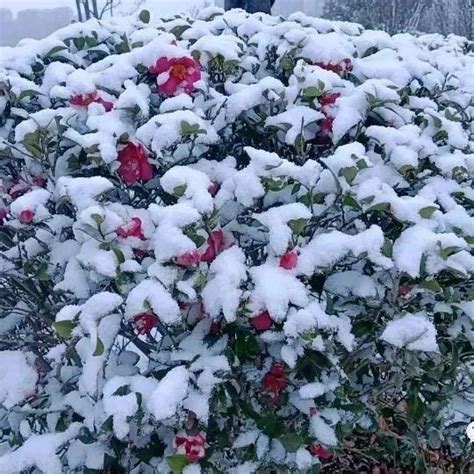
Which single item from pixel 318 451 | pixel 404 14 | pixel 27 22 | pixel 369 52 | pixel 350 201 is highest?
pixel 369 52

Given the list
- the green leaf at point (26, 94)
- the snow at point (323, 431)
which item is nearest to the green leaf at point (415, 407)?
the snow at point (323, 431)

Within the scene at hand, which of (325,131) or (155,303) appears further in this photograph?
(325,131)

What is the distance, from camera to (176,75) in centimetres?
217

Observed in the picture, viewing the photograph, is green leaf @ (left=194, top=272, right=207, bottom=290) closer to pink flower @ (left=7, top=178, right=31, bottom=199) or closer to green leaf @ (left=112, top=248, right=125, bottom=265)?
green leaf @ (left=112, top=248, right=125, bottom=265)

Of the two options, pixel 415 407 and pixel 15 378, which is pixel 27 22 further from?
pixel 415 407

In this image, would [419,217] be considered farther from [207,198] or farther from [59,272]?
[59,272]

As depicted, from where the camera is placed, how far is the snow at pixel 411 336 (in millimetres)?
1823

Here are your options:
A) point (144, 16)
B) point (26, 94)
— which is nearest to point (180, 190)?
point (26, 94)

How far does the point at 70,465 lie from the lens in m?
2.00

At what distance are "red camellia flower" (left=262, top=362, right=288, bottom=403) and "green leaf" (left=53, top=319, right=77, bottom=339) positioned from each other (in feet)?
1.62

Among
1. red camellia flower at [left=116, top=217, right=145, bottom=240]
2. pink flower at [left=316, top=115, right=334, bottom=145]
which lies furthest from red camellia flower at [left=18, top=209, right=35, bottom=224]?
pink flower at [left=316, top=115, right=334, bottom=145]

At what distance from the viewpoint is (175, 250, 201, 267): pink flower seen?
1.75 m

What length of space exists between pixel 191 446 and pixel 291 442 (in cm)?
24

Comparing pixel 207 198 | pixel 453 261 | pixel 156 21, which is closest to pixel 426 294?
pixel 453 261
